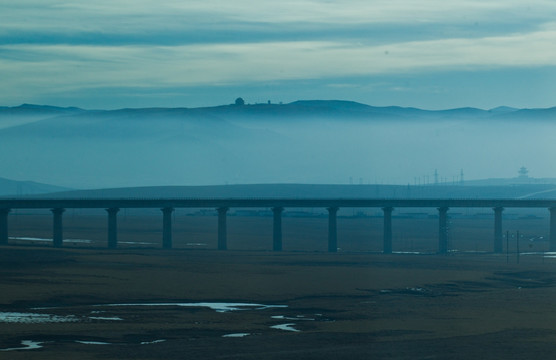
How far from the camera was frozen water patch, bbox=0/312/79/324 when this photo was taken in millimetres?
54219

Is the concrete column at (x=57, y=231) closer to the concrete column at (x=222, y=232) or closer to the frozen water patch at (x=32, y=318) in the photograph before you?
the concrete column at (x=222, y=232)

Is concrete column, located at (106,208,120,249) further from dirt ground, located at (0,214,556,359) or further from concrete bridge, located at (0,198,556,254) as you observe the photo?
dirt ground, located at (0,214,556,359)

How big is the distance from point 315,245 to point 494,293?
5882 cm

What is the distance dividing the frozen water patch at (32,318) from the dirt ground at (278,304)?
0.25m

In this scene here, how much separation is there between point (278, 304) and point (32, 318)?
49.7 feet

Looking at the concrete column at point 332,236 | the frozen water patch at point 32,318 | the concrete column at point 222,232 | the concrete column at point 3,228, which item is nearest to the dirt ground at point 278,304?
the frozen water patch at point 32,318

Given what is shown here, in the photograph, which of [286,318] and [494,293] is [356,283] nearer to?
[494,293]

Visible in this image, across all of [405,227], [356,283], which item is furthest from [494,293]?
[405,227]

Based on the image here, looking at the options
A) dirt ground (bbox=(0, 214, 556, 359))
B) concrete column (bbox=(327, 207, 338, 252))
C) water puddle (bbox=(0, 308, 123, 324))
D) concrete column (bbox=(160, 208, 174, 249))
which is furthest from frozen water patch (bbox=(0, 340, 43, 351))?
concrete column (bbox=(327, 207, 338, 252))

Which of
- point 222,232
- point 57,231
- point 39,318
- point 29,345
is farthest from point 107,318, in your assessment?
point 222,232

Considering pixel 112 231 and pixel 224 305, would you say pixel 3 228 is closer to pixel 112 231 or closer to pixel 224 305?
pixel 112 231

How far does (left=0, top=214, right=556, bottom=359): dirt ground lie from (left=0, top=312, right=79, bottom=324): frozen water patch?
0.25 metres

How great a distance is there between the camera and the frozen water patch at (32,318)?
5422 cm

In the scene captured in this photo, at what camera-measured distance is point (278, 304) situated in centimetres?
6450
